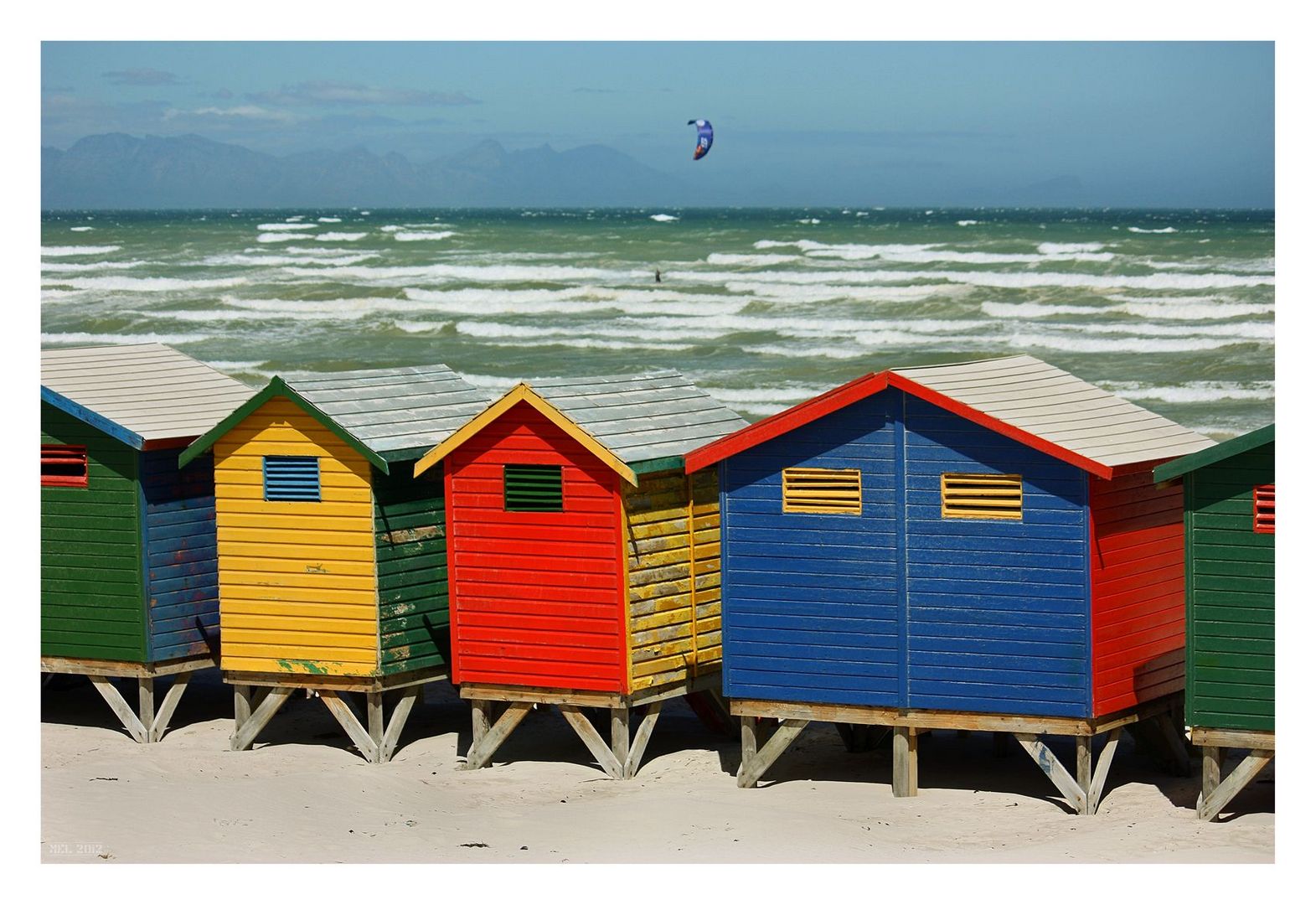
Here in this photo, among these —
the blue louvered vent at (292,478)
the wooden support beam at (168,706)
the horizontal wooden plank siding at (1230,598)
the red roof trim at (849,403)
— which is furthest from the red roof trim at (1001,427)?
the wooden support beam at (168,706)

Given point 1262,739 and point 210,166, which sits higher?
point 210,166

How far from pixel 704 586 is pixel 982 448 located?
3.01 meters

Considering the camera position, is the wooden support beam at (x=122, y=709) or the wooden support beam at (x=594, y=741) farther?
the wooden support beam at (x=122, y=709)

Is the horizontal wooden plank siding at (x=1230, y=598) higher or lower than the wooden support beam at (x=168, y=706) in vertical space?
higher

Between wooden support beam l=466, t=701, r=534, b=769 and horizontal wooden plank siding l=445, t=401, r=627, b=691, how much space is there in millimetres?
306

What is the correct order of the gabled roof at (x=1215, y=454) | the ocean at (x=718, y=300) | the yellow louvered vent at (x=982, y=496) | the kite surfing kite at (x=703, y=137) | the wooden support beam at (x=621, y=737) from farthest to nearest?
the ocean at (x=718, y=300) < the kite surfing kite at (x=703, y=137) < the wooden support beam at (x=621, y=737) < the yellow louvered vent at (x=982, y=496) < the gabled roof at (x=1215, y=454)

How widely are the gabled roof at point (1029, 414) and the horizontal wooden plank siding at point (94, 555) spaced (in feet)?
17.6

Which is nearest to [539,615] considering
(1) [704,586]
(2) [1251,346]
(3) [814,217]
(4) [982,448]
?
(1) [704,586]

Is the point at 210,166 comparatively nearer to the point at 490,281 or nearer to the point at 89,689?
the point at 490,281

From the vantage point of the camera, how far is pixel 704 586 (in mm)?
16250

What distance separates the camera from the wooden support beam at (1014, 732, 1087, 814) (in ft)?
47.8

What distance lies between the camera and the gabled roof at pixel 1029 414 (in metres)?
14.2

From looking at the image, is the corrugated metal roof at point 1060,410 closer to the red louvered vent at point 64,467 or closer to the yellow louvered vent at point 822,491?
the yellow louvered vent at point 822,491

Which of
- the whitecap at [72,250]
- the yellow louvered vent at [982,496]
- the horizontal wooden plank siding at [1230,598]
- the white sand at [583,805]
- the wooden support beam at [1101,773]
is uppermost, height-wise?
the whitecap at [72,250]
